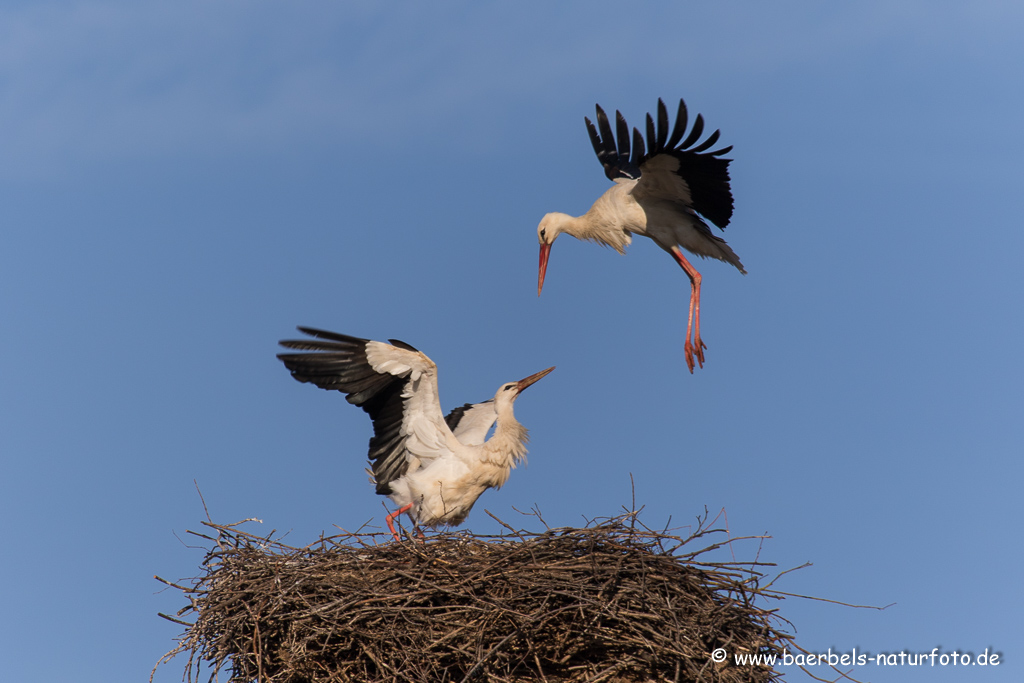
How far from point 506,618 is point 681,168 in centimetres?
362

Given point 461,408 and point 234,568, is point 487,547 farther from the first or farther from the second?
point 461,408

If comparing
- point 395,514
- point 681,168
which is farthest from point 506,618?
point 681,168

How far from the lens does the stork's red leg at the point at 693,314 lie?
7984mm

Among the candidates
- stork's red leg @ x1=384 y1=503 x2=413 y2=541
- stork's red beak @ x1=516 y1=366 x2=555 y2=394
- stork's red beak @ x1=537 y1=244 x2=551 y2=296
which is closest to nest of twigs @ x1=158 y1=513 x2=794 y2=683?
stork's red leg @ x1=384 y1=503 x2=413 y2=541

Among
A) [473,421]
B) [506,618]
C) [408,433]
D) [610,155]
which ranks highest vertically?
[610,155]

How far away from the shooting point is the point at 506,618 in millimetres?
5047

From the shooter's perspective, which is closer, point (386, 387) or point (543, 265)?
point (386, 387)

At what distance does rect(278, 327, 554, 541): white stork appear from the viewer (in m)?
6.53

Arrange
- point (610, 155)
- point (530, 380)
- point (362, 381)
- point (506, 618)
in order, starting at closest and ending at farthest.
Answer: point (506, 618) → point (362, 381) → point (530, 380) → point (610, 155)

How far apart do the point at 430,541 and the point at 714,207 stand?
11.2 feet

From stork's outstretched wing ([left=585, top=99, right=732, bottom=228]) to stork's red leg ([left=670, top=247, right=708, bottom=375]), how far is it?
629mm

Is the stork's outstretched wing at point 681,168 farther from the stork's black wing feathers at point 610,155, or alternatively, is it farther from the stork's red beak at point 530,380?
the stork's red beak at point 530,380

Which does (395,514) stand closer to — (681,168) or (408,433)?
(408,433)

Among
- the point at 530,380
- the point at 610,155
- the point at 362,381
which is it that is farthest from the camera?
the point at 610,155
